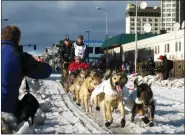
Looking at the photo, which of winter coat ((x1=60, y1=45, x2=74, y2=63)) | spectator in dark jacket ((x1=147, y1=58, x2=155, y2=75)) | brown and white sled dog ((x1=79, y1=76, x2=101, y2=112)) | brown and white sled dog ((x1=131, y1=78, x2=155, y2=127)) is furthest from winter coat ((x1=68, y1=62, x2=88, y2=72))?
brown and white sled dog ((x1=131, y1=78, x2=155, y2=127))

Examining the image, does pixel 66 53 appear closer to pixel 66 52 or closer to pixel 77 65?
pixel 66 52

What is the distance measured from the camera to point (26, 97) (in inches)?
217

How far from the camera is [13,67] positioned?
201 inches

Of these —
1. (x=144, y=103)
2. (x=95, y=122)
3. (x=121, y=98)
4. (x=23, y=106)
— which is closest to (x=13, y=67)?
(x=23, y=106)

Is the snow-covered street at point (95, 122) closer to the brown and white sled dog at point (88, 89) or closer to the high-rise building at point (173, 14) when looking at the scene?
the brown and white sled dog at point (88, 89)

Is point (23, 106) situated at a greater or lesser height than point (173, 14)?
lesser

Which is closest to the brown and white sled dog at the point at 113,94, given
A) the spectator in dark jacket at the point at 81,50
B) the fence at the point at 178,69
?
the spectator in dark jacket at the point at 81,50

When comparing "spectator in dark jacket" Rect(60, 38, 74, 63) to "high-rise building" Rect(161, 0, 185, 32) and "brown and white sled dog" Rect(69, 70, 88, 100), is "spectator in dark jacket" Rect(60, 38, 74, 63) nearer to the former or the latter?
"brown and white sled dog" Rect(69, 70, 88, 100)

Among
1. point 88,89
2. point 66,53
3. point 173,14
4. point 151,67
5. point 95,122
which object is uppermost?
point 173,14

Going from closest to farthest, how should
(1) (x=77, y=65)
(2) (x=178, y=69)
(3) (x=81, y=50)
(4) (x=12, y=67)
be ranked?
(4) (x=12, y=67), (1) (x=77, y=65), (3) (x=81, y=50), (2) (x=178, y=69)

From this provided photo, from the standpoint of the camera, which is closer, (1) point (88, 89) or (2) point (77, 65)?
(1) point (88, 89)

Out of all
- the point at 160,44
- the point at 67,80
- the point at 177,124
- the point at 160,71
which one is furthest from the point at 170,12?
the point at 177,124

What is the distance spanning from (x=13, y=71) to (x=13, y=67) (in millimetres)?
46

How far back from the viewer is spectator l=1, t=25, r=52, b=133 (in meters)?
5.09
